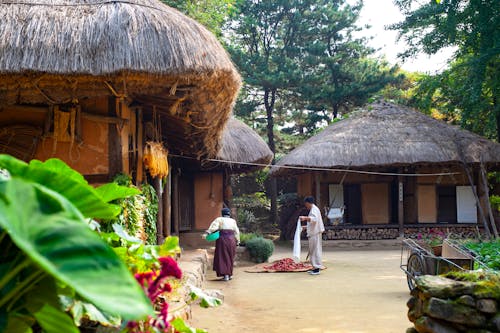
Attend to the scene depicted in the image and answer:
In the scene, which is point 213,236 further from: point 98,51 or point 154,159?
point 98,51

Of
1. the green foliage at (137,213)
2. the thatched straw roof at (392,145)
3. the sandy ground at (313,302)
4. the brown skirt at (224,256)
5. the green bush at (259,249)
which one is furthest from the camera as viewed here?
the thatched straw roof at (392,145)

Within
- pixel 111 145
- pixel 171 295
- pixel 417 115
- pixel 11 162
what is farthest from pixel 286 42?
pixel 11 162

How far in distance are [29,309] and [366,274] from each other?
8.69 m

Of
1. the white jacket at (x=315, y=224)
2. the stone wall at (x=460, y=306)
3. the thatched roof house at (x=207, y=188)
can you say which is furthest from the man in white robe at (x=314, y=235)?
the stone wall at (x=460, y=306)

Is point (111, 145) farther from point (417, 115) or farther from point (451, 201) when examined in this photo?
point (451, 201)

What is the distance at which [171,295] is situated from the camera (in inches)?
188

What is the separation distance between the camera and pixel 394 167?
17.1 metres

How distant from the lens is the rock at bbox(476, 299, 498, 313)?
3.90m

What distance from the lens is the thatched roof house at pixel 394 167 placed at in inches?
611

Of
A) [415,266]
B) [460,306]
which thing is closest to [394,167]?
[415,266]

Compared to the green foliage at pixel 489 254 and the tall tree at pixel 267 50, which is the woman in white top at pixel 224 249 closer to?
the green foliage at pixel 489 254

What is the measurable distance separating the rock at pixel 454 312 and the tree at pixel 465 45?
1117 centimetres

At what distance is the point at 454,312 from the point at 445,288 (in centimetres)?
20

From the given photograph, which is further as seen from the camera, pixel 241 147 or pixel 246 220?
pixel 246 220
